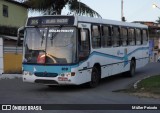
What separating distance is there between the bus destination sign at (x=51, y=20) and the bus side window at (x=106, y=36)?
298 centimetres

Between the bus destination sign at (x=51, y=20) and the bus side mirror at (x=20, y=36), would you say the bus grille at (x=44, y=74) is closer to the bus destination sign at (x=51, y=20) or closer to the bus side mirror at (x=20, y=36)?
the bus side mirror at (x=20, y=36)

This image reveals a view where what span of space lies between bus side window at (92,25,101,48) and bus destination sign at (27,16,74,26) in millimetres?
1797

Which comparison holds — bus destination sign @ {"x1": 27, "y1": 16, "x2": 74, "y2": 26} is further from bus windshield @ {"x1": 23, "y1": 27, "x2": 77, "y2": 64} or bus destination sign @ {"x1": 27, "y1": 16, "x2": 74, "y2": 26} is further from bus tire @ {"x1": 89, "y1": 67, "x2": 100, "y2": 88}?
bus tire @ {"x1": 89, "y1": 67, "x2": 100, "y2": 88}

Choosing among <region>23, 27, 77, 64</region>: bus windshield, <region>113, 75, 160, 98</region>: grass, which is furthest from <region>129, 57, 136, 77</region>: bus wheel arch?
<region>23, 27, 77, 64</region>: bus windshield

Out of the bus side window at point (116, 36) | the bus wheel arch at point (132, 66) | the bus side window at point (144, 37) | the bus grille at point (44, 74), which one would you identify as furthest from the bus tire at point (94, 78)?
the bus side window at point (144, 37)

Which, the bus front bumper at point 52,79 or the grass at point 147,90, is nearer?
the grass at point 147,90

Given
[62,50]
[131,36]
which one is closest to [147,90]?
[62,50]

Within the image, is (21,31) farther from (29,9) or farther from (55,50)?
(29,9)

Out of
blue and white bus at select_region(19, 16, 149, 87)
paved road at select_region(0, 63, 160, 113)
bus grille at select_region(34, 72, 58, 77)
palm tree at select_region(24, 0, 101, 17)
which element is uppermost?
palm tree at select_region(24, 0, 101, 17)

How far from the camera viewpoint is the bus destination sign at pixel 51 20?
53.2 ft

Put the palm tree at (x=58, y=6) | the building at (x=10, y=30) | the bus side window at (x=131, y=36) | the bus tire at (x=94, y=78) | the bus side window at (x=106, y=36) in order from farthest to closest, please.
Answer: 1. the palm tree at (x=58, y=6)
2. the building at (x=10, y=30)
3. the bus side window at (x=131, y=36)
4. the bus side window at (x=106, y=36)
5. the bus tire at (x=94, y=78)

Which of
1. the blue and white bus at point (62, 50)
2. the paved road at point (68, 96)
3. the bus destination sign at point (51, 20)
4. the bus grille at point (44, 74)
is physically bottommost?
the paved road at point (68, 96)

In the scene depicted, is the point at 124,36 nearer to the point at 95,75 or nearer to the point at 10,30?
the point at 95,75

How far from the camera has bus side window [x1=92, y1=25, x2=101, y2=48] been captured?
697 inches
